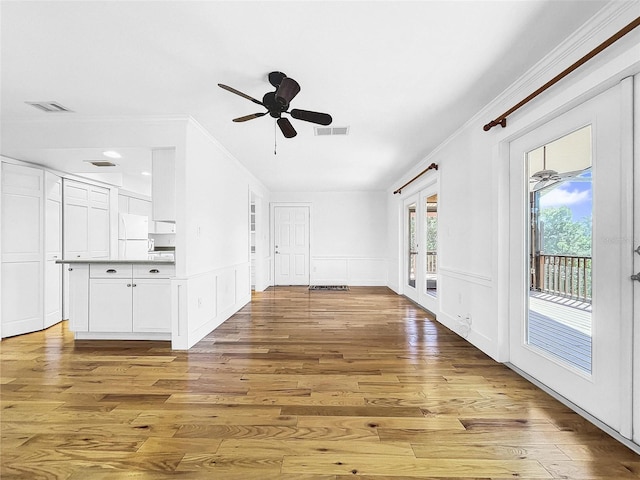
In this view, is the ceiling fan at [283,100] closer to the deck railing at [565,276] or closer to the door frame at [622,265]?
the door frame at [622,265]

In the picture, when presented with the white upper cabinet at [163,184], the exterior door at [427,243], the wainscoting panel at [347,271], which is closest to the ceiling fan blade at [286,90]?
the white upper cabinet at [163,184]

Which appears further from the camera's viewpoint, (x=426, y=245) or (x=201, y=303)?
(x=426, y=245)

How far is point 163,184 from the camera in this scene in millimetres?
3600

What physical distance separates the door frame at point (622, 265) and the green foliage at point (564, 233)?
1.09ft

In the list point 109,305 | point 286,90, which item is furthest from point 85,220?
point 286,90

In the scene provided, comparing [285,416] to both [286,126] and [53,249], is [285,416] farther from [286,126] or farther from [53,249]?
[53,249]

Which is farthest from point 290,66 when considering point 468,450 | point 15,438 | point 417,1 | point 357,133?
point 15,438

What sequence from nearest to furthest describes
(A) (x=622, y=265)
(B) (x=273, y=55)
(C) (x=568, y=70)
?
(A) (x=622, y=265), (C) (x=568, y=70), (B) (x=273, y=55)

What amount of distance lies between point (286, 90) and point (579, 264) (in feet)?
7.66

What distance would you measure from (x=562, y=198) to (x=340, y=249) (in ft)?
20.2

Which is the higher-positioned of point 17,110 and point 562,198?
point 17,110

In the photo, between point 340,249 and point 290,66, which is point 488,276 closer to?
point 290,66

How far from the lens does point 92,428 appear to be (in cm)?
193

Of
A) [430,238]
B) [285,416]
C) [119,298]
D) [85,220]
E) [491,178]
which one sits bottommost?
[285,416]
